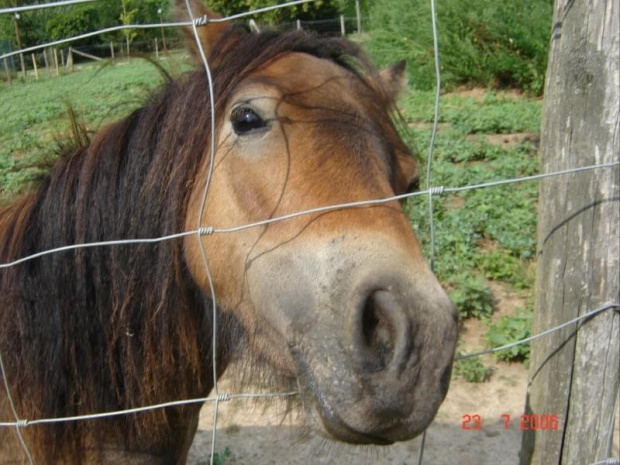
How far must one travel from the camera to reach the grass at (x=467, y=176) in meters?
3.52

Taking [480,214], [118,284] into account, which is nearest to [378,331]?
[118,284]

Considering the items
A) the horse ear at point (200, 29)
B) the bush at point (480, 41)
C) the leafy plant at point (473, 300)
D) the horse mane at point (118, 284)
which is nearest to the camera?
the horse mane at point (118, 284)

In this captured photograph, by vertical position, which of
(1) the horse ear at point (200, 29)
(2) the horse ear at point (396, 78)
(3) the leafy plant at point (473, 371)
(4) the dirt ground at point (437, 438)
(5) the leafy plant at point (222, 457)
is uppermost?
(1) the horse ear at point (200, 29)

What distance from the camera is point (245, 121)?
5.29 ft

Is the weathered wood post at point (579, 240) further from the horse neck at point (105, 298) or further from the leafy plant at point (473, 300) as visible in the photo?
the leafy plant at point (473, 300)

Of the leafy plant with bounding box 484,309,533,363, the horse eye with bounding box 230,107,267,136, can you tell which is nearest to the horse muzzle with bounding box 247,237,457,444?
the horse eye with bounding box 230,107,267,136

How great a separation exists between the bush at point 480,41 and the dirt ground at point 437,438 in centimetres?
1083

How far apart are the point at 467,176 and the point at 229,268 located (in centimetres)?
608

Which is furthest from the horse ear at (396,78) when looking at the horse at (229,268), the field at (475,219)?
the horse at (229,268)

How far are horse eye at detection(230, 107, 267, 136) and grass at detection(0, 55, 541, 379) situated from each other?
544 mm

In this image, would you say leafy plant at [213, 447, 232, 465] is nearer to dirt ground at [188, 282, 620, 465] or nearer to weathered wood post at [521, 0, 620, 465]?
dirt ground at [188, 282, 620, 465]

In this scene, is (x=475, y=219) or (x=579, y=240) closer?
(x=579, y=240)

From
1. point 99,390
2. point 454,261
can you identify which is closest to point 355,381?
point 99,390

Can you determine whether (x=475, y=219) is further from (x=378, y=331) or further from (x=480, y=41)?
(x=480, y=41)
